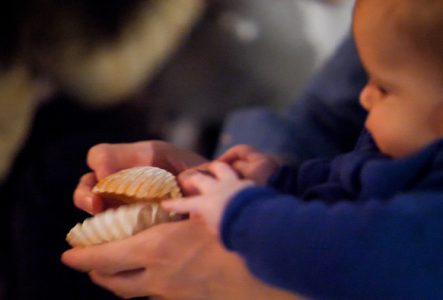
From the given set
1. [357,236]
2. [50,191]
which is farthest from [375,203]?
[50,191]

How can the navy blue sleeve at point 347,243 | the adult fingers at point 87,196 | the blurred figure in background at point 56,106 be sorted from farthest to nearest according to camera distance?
the blurred figure in background at point 56,106 < the adult fingers at point 87,196 < the navy blue sleeve at point 347,243

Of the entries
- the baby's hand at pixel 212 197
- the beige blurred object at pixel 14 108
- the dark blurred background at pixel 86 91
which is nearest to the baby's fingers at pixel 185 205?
the baby's hand at pixel 212 197

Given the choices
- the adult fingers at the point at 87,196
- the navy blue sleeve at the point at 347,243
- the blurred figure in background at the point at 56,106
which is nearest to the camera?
the navy blue sleeve at the point at 347,243

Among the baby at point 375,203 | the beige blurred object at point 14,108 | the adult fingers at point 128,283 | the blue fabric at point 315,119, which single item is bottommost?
the adult fingers at point 128,283

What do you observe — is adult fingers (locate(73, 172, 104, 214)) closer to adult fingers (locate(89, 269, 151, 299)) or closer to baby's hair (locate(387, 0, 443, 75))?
adult fingers (locate(89, 269, 151, 299))

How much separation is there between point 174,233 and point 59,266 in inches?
5.0

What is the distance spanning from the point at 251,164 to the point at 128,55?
0.27 m

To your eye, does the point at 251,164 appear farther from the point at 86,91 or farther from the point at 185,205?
the point at 86,91

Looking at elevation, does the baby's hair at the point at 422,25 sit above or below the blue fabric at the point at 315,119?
above

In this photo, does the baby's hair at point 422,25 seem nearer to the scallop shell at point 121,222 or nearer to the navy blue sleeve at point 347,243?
the navy blue sleeve at point 347,243

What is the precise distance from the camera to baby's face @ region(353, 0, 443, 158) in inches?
13.1

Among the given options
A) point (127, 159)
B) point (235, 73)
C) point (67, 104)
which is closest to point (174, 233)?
point (127, 159)

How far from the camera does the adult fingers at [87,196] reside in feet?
1.31

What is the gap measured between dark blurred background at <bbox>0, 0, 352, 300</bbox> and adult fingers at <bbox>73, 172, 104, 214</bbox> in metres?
0.01
